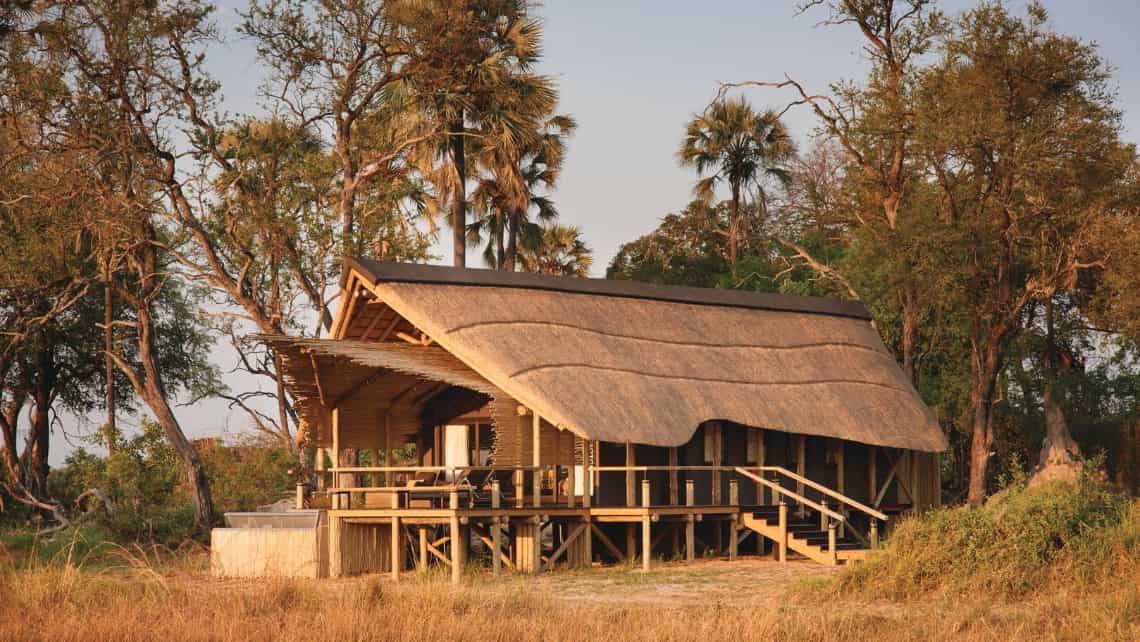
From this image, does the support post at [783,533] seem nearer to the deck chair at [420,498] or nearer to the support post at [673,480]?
the support post at [673,480]

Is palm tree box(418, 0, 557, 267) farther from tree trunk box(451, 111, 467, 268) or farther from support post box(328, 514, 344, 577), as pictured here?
support post box(328, 514, 344, 577)

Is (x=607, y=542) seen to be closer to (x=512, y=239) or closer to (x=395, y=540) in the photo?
(x=395, y=540)

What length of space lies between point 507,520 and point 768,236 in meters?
24.4

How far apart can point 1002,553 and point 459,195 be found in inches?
715

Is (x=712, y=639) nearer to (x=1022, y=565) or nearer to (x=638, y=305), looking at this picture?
(x=1022, y=565)

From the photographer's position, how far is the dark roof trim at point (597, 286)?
71.4 ft

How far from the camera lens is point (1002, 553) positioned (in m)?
16.4

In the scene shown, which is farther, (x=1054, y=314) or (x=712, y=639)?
(x=1054, y=314)

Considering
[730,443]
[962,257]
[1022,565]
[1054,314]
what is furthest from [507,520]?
[1054,314]

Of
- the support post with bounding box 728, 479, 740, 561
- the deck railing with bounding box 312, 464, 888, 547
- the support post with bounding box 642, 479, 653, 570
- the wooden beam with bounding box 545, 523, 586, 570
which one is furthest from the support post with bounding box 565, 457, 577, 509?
the support post with bounding box 728, 479, 740, 561

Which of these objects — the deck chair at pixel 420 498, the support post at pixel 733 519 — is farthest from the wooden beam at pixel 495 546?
Answer: the support post at pixel 733 519

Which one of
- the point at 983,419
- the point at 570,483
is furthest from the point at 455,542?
the point at 983,419

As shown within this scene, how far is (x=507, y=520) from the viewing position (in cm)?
2022

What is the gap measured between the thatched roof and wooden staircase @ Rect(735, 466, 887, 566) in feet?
3.80
